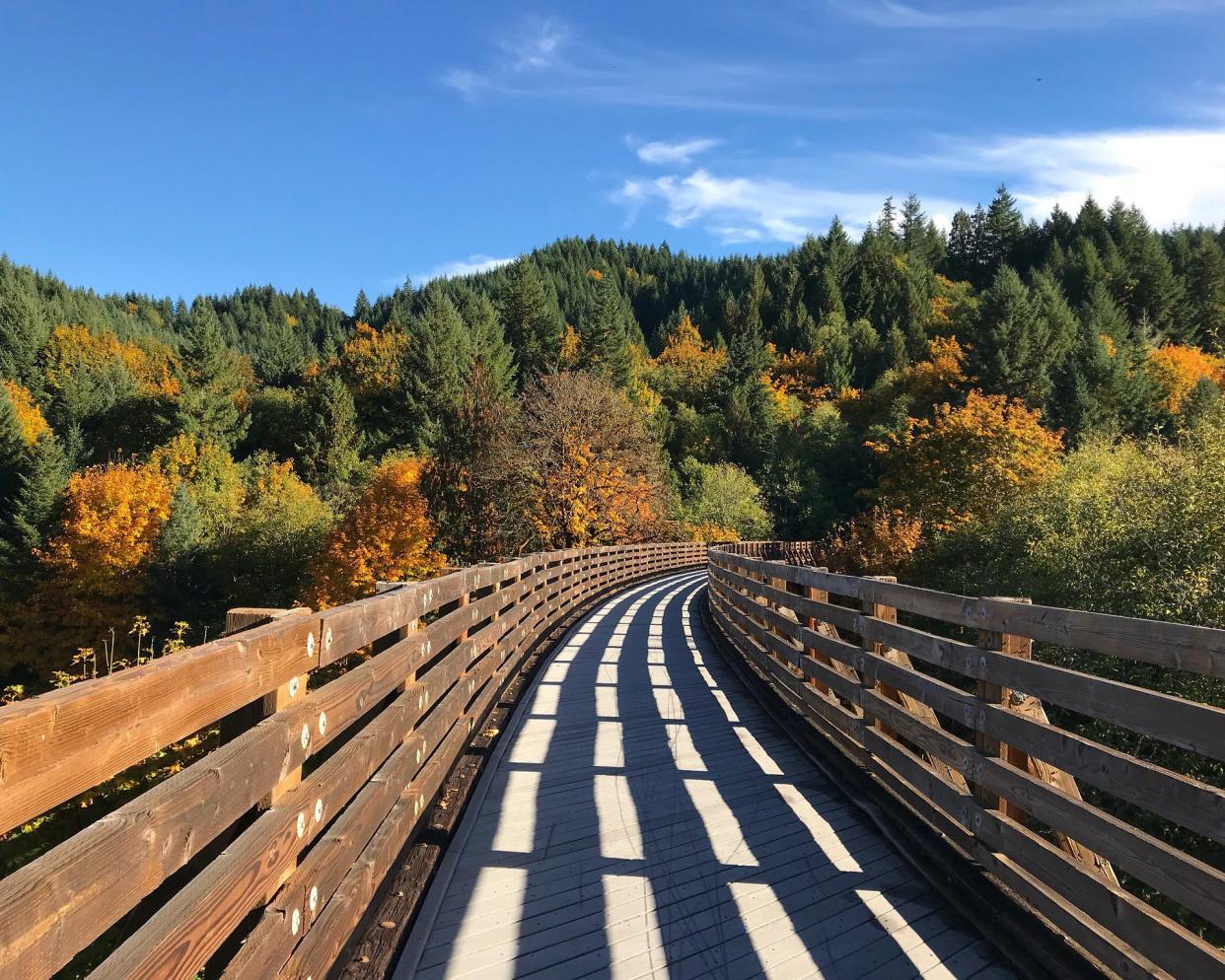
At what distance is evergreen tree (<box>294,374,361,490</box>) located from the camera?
185 feet

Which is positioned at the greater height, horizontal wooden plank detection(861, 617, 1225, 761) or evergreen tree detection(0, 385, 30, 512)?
evergreen tree detection(0, 385, 30, 512)

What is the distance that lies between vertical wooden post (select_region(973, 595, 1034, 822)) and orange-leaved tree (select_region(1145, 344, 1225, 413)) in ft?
192

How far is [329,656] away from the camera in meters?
2.66

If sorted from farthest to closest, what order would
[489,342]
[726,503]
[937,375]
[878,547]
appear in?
[489,342] < [937,375] < [726,503] < [878,547]

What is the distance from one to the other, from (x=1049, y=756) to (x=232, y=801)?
275cm

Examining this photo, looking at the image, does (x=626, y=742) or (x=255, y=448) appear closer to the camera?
(x=626, y=742)

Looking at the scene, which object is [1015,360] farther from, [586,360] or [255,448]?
[255,448]

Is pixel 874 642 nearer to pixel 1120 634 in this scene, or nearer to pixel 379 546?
pixel 1120 634

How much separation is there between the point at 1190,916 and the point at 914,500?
31465 mm

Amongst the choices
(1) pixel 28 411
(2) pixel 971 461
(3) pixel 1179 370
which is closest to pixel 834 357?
(3) pixel 1179 370

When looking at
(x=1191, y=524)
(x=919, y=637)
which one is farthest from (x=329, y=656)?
(x=1191, y=524)

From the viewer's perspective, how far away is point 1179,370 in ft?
193

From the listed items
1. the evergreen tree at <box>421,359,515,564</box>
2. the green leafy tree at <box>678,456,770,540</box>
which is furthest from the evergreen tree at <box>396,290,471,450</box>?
the green leafy tree at <box>678,456,770,540</box>

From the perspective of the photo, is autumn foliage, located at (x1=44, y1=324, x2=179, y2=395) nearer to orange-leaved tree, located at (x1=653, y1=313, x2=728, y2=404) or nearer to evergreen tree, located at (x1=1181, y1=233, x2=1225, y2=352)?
orange-leaved tree, located at (x1=653, y1=313, x2=728, y2=404)
